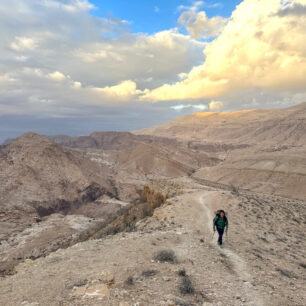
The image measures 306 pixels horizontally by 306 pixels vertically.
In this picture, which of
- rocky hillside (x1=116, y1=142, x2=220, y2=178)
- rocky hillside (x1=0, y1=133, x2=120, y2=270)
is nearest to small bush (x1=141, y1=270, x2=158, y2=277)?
rocky hillside (x1=0, y1=133, x2=120, y2=270)

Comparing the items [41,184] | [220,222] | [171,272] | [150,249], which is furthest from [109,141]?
[171,272]

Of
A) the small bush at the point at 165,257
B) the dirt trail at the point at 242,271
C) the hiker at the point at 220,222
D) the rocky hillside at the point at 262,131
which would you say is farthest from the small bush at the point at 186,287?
the rocky hillside at the point at 262,131

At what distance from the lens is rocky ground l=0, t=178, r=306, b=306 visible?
5730mm

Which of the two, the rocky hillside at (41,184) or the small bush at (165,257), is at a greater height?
the small bush at (165,257)

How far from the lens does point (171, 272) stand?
6.98 m

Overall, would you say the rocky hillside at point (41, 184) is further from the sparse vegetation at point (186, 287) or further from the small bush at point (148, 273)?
the sparse vegetation at point (186, 287)

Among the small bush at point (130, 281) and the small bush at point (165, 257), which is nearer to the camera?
the small bush at point (130, 281)

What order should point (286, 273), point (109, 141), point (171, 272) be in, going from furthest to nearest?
point (109, 141), point (286, 273), point (171, 272)

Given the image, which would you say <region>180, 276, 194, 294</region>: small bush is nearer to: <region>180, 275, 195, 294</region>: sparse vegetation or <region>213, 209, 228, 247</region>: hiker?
<region>180, 275, 195, 294</region>: sparse vegetation

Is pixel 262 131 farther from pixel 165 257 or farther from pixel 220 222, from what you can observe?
pixel 165 257

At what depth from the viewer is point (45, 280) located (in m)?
6.82

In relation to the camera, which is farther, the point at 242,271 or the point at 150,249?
the point at 150,249

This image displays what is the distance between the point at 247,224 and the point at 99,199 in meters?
36.1

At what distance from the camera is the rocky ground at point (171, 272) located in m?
5.73
